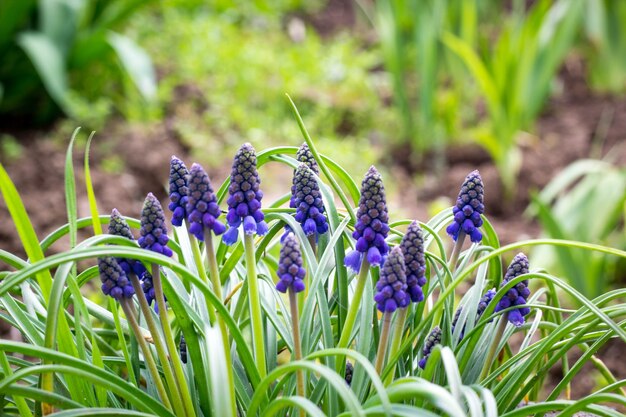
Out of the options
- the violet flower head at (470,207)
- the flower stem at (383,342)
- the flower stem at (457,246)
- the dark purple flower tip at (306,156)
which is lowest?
the flower stem at (383,342)

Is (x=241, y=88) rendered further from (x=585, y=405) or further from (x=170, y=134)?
(x=585, y=405)

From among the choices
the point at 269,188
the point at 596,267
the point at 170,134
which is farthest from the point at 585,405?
the point at 170,134

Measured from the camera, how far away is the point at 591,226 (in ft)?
12.4

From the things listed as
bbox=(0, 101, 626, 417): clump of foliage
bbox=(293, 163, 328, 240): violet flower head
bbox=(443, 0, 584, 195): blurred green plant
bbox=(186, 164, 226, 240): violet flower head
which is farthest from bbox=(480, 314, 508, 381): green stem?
bbox=(443, 0, 584, 195): blurred green plant

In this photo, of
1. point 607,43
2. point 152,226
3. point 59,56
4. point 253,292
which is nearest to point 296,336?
point 253,292

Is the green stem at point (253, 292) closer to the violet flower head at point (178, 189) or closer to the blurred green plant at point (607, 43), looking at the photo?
the violet flower head at point (178, 189)

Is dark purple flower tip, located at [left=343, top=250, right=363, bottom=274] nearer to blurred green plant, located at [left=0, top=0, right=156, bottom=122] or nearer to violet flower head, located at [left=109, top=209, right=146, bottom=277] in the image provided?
violet flower head, located at [left=109, top=209, right=146, bottom=277]

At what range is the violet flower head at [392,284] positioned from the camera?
4.66 ft

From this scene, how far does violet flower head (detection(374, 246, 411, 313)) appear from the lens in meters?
1.42

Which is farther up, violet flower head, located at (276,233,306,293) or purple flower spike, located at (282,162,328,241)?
purple flower spike, located at (282,162,328,241)

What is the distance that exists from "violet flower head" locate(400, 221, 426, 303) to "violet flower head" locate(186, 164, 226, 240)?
37cm

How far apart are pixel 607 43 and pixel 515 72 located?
1707mm

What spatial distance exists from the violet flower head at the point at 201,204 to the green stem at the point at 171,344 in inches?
5.0

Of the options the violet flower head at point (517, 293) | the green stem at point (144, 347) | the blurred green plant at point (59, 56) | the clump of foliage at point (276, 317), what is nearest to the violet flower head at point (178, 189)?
the clump of foliage at point (276, 317)
